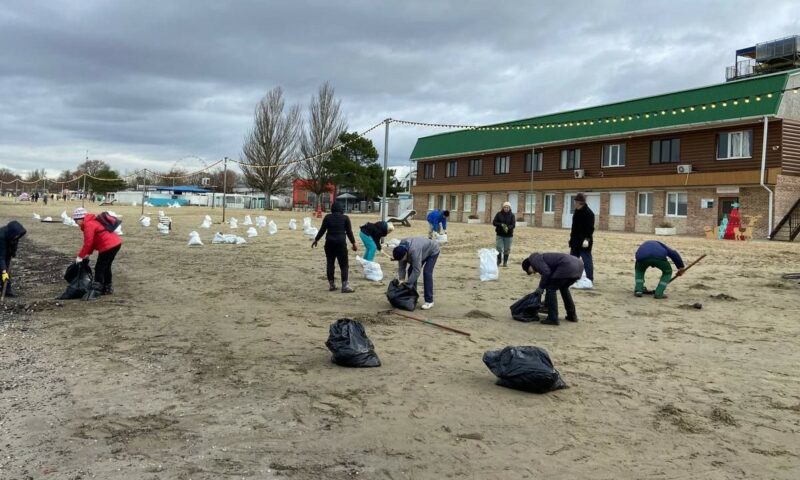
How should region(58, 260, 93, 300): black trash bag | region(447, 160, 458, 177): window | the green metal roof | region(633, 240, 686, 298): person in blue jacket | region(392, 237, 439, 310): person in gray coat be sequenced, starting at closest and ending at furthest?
region(392, 237, 439, 310): person in gray coat < region(58, 260, 93, 300): black trash bag < region(633, 240, 686, 298): person in blue jacket < the green metal roof < region(447, 160, 458, 177): window

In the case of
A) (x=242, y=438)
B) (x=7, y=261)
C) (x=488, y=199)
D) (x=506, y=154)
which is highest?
(x=506, y=154)

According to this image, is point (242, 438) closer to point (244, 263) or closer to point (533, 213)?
point (244, 263)

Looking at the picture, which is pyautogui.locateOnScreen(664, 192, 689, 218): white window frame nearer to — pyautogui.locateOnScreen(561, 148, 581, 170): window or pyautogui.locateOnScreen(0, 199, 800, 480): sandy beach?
pyautogui.locateOnScreen(561, 148, 581, 170): window

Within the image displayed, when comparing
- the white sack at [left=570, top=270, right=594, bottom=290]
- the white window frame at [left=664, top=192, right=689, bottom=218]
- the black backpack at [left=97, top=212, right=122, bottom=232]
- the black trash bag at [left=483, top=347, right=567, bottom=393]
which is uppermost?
the white window frame at [left=664, top=192, right=689, bottom=218]

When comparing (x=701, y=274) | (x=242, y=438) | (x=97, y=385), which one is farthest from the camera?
(x=701, y=274)

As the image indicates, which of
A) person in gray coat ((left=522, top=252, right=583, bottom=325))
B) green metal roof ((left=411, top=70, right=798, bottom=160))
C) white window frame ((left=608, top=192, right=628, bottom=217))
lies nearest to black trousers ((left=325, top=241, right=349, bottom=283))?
person in gray coat ((left=522, top=252, right=583, bottom=325))

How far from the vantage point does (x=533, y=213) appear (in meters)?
37.1

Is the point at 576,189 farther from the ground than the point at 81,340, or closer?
farther from the ground

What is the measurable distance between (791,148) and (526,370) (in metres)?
25.8

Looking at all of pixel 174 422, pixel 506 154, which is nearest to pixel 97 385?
pixel 174 422

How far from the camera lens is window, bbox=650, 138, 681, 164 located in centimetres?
2881

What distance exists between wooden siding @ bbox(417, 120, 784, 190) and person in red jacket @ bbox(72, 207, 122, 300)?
25721 mm

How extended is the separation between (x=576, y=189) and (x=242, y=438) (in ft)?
106

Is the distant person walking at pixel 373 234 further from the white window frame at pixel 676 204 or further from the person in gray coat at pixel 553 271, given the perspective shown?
the white window frame at pixel 676 204
